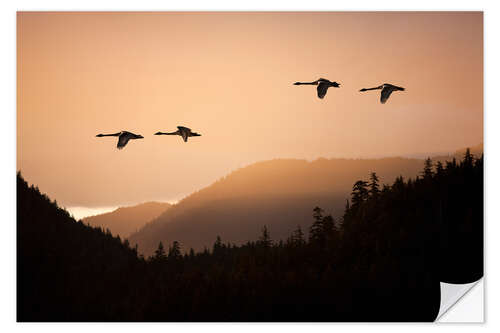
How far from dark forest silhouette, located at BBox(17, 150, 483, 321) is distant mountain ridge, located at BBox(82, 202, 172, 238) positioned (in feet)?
0.39

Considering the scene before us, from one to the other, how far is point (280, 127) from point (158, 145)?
5.43 ft

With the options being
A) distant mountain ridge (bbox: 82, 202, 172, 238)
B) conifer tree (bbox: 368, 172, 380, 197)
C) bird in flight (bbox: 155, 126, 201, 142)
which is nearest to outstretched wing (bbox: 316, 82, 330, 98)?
conifer tree (bbox: 368, 172, 380, 197)

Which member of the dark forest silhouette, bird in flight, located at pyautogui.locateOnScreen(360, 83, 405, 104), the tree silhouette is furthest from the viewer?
the tree silhouette

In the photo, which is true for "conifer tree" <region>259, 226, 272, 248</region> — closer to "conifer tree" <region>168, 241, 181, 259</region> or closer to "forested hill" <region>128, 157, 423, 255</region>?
"forested hill" <region>128, 157, 423, 255</region>

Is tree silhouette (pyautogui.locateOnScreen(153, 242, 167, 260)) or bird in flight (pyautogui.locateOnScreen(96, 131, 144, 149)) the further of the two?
A: tree silhouette (pyautogui.locateOnScreen(153, 242, 167, 260))

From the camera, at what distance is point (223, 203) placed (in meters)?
9.10

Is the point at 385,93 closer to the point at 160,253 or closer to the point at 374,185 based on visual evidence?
the point at 374,185

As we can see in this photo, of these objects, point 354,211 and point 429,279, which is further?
point 354,211

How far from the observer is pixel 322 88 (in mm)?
8727

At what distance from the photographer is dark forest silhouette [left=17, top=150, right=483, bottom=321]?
26.3 ft

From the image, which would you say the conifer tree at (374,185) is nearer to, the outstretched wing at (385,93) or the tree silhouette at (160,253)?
the outstretched wing at (385,93)

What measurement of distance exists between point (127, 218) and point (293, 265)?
226cm
